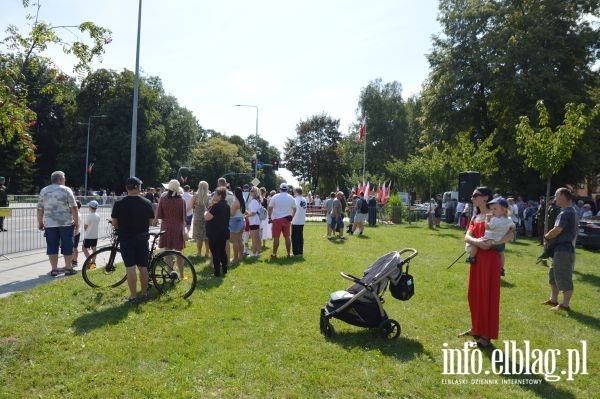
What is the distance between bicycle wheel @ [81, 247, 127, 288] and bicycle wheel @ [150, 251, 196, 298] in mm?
1011

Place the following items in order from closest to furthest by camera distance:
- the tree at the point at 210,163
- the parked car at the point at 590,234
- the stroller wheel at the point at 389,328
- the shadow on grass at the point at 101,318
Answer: the stroller wheel at the point at 389,328
the shadow on grass at the point at 101,318
the parked car at the point at 590,234
the tree at the point at 210,163

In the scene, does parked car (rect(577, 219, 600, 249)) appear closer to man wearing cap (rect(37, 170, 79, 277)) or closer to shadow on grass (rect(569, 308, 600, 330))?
shadow on grass (rect(569, 308, 600, 330))

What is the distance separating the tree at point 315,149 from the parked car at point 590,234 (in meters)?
46.0

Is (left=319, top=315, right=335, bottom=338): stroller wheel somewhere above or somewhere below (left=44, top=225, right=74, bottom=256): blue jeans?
below

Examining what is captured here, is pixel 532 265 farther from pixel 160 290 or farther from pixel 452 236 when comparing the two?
pixel 160 290

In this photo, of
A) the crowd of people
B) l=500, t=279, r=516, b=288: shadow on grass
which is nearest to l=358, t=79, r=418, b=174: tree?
the crowd of people

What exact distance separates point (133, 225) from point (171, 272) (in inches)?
51.9

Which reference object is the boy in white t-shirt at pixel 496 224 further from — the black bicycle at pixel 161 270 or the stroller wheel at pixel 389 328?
the black bicycle at pixel 161 270

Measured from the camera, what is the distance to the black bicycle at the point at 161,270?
7906 mm

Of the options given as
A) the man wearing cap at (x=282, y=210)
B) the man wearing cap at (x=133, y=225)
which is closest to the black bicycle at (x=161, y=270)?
the man wearing cap at (x=133, y=225)

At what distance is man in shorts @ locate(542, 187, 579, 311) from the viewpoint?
789 cm

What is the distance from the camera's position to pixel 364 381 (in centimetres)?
470

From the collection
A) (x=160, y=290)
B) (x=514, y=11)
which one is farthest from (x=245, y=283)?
(x=514, y=11)

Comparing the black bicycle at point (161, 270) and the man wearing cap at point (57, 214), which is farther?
the man wearing cap at point (57, 214)
